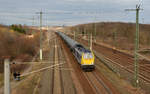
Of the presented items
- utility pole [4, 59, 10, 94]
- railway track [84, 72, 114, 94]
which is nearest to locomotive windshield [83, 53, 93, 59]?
railway track [84, 72, 114, 94]

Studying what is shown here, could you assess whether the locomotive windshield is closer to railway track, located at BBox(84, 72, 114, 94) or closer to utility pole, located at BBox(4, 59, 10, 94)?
railway track, located at BBox(84, 72, 114, 94)

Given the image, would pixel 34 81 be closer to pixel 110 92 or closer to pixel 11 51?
pixel 110 92

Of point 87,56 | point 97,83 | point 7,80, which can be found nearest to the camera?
point 7,80

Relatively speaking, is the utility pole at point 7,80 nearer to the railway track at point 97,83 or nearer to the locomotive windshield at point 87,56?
the railway track at point 97,83

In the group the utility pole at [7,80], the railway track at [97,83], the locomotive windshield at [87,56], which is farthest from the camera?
the locomotive windshield at [87,56]

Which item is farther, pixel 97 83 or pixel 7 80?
pixel 97 83

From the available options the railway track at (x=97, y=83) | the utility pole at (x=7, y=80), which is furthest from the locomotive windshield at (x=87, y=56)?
the utility pole at (x=7, y=80)

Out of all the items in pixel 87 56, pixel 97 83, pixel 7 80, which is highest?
pixel 7 80

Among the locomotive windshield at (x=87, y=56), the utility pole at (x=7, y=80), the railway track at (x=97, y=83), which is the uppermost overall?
the utility pole at (x=7, y=80)

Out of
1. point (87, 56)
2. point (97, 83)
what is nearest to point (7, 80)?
point (97, 83)

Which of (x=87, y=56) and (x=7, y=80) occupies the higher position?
(x=7, y=80)

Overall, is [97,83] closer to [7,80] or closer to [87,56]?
[87,56]

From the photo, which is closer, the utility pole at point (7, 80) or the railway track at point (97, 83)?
the utility pole at point (7, 80)

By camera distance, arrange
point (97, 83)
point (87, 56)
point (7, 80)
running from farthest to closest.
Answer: point (87, 56), point (97, 83), point (7, 80)
